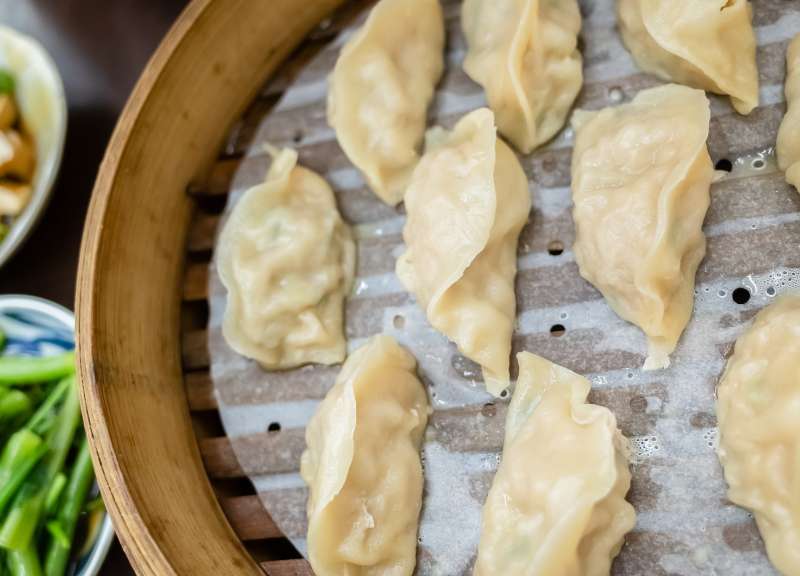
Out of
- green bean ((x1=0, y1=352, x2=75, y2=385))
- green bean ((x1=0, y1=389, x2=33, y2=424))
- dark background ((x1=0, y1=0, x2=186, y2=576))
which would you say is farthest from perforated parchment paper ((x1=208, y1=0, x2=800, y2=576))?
dark background ((x1=0, y1=0, x2=186, y2=576))

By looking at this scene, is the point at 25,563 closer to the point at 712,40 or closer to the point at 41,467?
the point at 41,467

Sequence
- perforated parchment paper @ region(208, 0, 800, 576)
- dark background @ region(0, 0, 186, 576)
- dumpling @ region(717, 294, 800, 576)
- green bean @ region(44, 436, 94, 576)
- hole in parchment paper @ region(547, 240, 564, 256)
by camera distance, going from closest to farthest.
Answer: dumpling @ region(717, 294, 800, 576) < perforated parchment paper @ region(208, 0, 800, 576) < hole in parchment paper @ region(547, 240, 564, 256) < green bean @ region(44, 436, 94, 576) < dark background @ region(0, 0, 186, 576)

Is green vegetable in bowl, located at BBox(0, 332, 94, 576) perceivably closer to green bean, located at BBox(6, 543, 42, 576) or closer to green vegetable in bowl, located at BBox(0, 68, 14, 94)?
green bean, located at BBox(6, 543, 42, 576)

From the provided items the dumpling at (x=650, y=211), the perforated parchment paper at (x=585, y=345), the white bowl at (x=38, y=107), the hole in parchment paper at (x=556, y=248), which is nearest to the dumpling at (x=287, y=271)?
the perforated parchment paper at (x=585, y=345)

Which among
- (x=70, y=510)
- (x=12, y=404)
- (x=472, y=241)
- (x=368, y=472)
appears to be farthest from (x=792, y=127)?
(x=12, y=404)

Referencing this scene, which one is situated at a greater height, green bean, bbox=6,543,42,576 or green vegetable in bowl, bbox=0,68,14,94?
green vegetable in bowl, bbox=0,68,14,94

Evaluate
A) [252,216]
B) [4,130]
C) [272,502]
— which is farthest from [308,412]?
[4,130]
